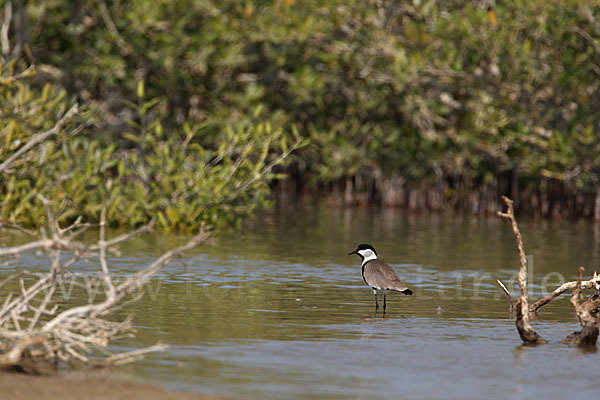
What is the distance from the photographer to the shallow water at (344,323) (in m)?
6.91

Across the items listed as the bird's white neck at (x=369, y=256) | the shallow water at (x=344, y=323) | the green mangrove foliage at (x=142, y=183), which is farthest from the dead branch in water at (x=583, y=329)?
the green mangrove foliage at (x=142, y=183)

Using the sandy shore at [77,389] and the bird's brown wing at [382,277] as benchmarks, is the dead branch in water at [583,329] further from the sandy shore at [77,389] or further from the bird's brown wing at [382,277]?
the sandy shore at [77,389]

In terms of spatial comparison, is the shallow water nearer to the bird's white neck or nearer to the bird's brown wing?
the bird's brown wing

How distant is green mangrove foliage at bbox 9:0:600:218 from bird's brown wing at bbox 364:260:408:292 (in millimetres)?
10549

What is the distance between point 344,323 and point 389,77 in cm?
1347

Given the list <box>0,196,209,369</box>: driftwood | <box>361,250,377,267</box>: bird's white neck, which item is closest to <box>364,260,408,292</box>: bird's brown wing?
<box>361,250,377,267</box>: bird's white neck

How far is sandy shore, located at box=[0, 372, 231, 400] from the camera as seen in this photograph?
6.18 meters

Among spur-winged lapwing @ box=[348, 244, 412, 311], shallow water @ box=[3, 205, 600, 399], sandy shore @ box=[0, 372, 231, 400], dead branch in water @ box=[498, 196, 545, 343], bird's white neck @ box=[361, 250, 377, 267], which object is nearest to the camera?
sandy shore @ box=[0, 372, 231, 400]

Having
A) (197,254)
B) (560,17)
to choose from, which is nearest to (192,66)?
(560,17)

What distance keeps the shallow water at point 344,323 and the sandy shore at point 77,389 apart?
0.75ft

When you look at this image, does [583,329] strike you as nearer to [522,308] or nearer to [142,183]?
[522,308]

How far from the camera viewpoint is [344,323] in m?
9.19

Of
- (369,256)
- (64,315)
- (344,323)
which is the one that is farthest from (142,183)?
(64,315)

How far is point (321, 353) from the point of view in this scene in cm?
775
